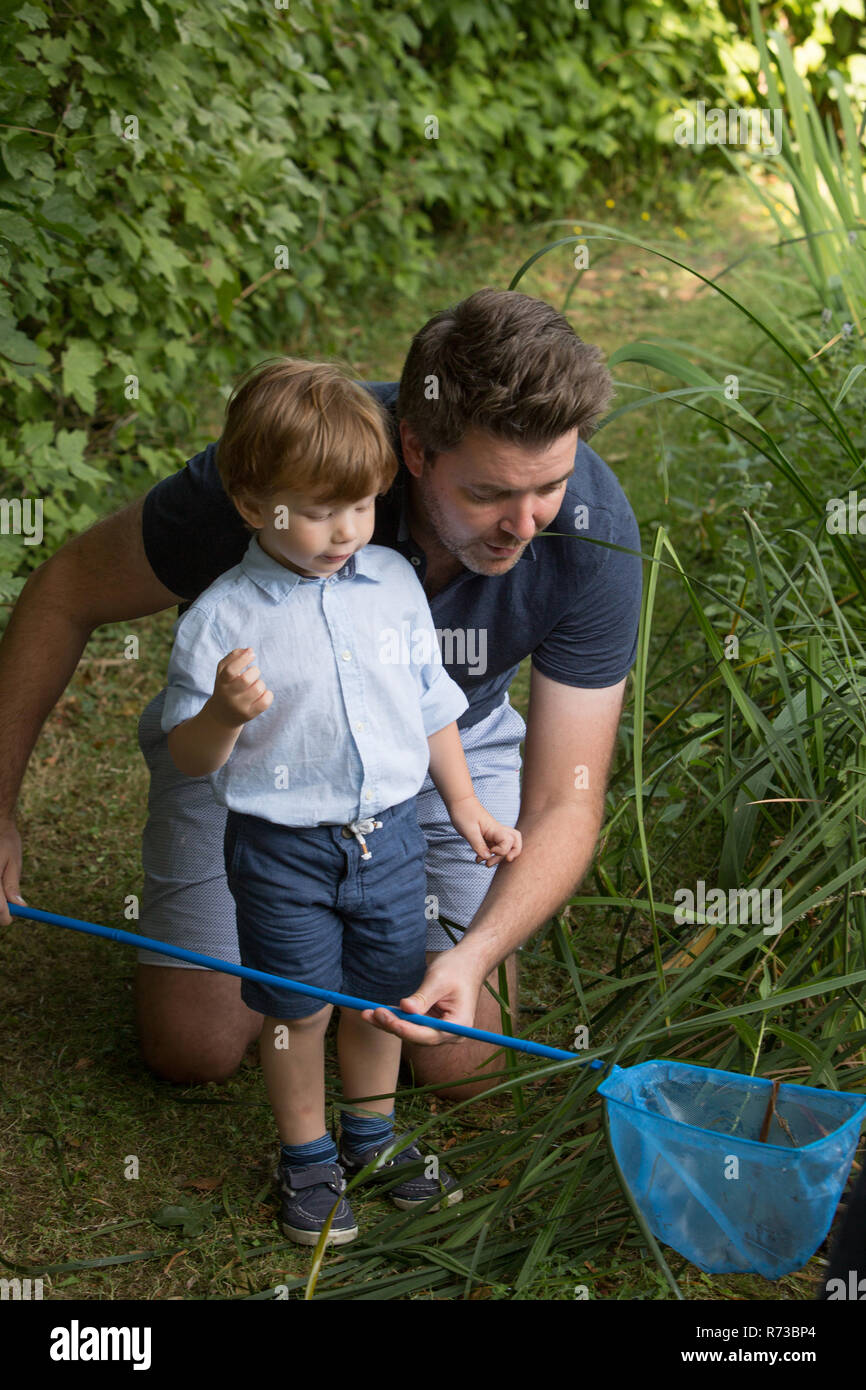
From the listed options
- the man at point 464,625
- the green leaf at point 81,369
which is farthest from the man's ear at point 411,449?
the green leaf at point 81,369

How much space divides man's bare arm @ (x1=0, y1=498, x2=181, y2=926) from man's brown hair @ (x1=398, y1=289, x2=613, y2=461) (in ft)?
1.72

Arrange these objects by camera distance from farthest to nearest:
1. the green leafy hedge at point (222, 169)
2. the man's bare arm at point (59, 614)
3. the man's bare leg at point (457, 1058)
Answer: the green leafy hedge at point (222, 169)
the man's bare leg at point (457, 1058)
the man's bare arm at point (59, 614)

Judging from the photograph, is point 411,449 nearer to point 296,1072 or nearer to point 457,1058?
point 296,1072

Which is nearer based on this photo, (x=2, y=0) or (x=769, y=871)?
(x=769, y=871)

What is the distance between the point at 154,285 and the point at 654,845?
192cm

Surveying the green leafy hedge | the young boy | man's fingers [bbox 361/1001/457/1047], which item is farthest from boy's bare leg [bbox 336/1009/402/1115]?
the green leafy hedge

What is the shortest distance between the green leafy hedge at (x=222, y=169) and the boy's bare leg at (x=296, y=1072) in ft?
3.09

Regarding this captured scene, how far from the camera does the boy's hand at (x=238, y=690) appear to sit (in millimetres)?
1526

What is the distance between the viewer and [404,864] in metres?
1.88

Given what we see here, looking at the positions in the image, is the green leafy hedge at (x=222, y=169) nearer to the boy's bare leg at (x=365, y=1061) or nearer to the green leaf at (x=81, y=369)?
the green leaf at (x=81, y=369)

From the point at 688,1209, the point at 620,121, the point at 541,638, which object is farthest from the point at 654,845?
the point at 620,121

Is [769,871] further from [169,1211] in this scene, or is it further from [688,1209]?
[169,1211]

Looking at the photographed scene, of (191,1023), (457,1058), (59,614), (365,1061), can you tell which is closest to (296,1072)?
(365,1061)

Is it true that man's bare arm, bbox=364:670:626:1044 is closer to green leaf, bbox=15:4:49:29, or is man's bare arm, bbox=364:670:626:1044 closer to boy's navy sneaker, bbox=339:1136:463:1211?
boy's navy sneaker, bbox=339:1136:463:1211
